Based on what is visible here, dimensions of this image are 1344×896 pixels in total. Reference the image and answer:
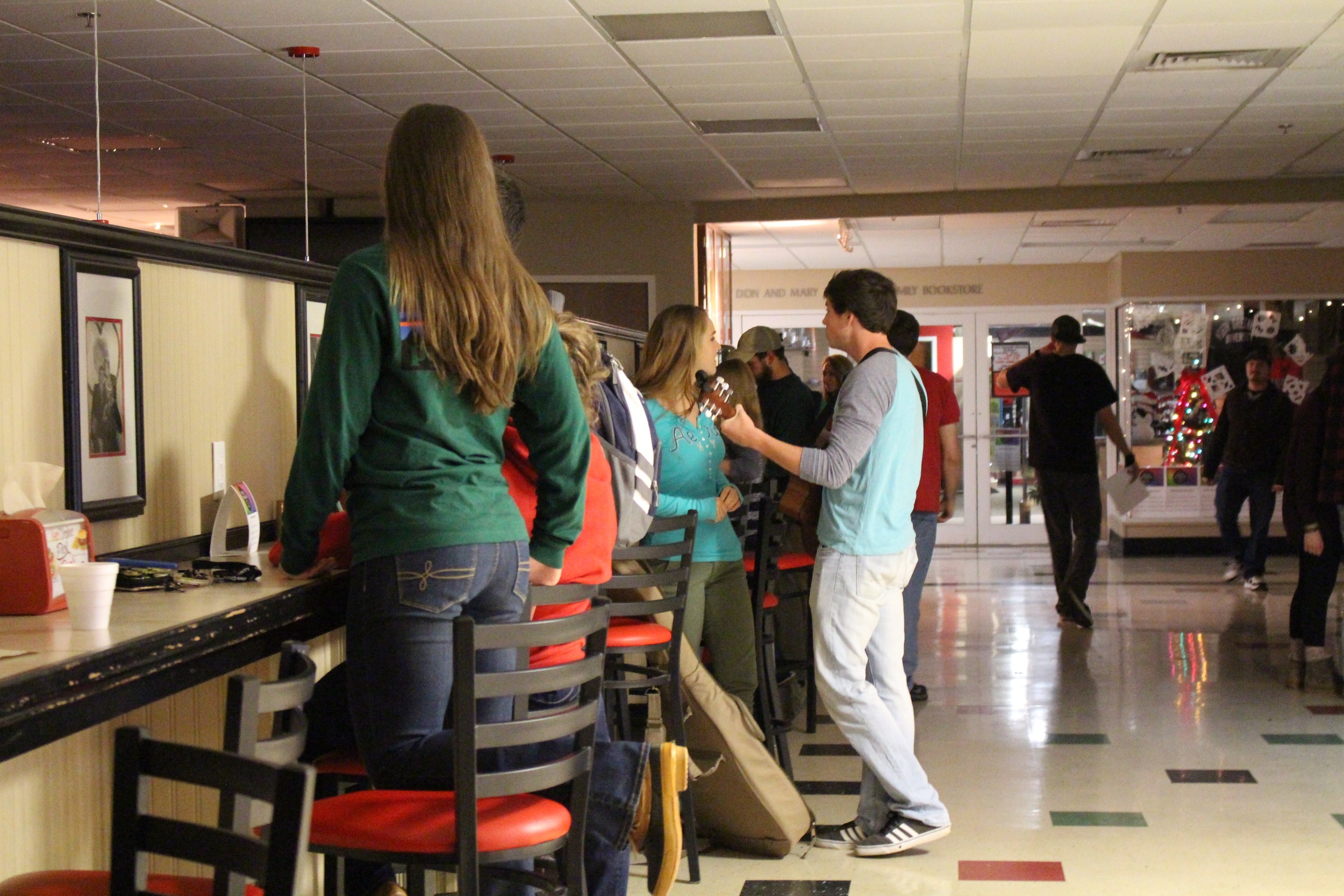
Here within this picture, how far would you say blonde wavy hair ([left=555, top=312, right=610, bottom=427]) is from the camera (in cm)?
294

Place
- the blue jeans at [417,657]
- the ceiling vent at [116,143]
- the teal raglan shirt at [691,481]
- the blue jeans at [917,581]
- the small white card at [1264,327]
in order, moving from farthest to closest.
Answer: the small white card at [1264,327] < the ceiling vent at [116,143] < the blue jeans at [917,581] < the teal raglan shirt at [691,481] < the blue jeans at [417,657]

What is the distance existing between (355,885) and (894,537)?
1675mm

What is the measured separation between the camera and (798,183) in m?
9.19

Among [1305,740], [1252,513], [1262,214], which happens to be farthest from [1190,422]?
[1305,740]

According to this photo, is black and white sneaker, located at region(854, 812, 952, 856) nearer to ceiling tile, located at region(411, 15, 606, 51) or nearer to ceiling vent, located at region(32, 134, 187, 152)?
ceiling tile, located at region(411, 15, 606, 51)

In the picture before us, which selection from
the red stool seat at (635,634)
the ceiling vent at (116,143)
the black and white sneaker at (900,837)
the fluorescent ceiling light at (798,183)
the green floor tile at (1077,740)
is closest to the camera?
the red stool seat at (635,634)

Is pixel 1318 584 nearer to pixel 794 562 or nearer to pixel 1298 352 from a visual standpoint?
pixel 794 562

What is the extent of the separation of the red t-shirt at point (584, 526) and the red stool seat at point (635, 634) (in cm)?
66

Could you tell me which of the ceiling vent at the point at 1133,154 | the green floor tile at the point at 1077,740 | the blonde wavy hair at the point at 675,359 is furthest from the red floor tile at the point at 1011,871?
the ceiling vent at the point at 1133,154

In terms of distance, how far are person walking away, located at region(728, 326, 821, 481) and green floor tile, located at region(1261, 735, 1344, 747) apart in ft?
7.36

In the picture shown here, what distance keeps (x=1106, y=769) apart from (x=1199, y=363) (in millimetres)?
8524

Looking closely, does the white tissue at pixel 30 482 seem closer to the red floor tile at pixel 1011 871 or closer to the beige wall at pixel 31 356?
the beige wall at pixel 31 356

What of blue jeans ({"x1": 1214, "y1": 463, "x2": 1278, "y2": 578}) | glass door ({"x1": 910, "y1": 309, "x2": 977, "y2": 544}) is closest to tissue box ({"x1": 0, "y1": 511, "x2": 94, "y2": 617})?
blue jeans ({"x1": 1214, "y1": 463, "x2": 1278, "y2": 578})

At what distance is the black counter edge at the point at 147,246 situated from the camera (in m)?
2.28
